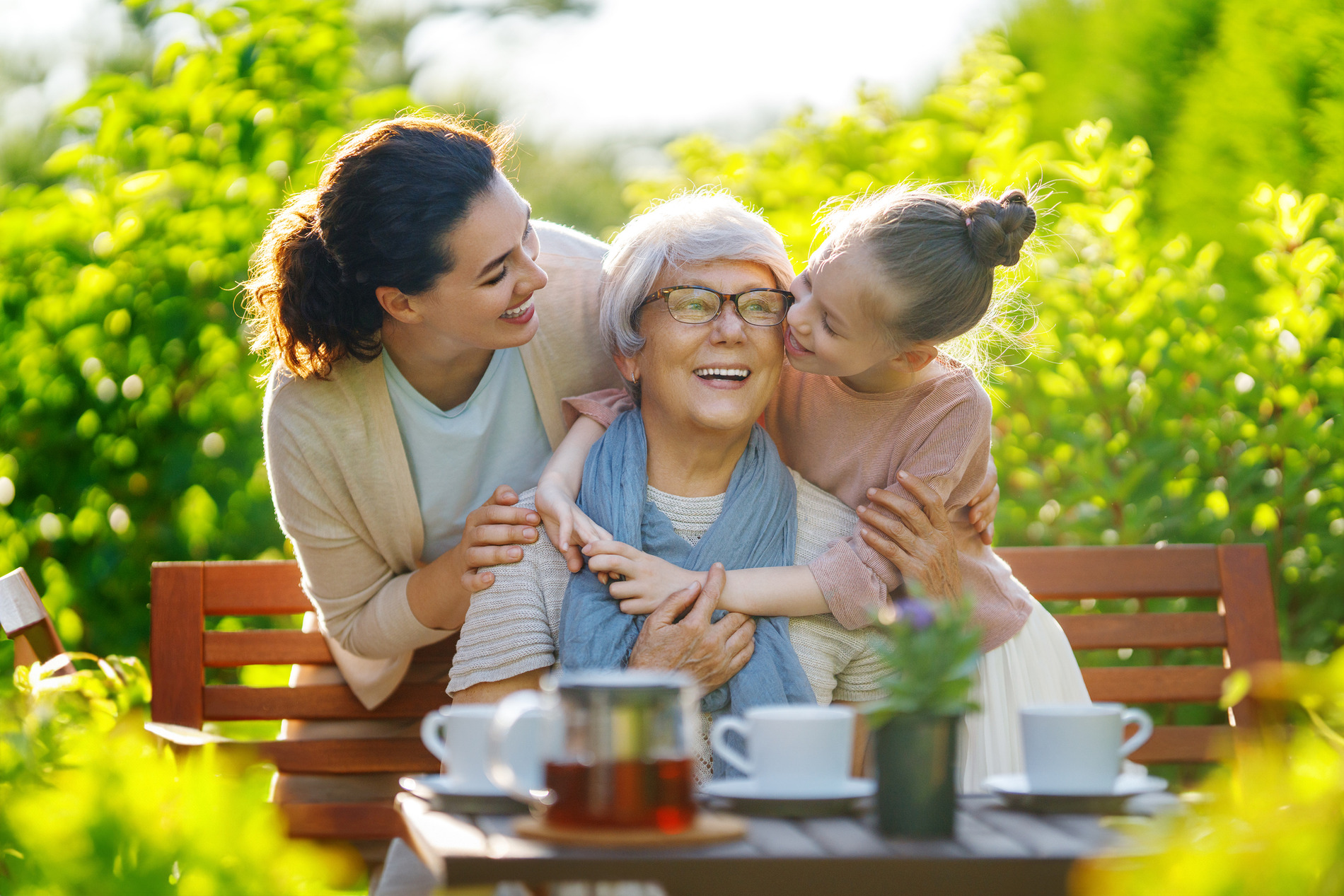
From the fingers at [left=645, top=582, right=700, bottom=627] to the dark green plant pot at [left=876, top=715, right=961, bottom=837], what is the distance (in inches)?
Result: 33.4

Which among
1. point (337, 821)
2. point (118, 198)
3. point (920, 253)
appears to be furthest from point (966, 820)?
point (118, 198)

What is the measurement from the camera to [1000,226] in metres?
2.45

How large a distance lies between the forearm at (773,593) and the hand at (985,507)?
1.58ft

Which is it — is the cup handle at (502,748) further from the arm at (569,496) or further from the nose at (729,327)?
the nose at (729,327)

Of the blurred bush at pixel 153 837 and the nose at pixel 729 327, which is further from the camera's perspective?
the nose at pixel 729 327

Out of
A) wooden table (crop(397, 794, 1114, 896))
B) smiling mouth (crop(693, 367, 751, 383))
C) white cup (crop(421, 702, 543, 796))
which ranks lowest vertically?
wooden table (crop(397, 794, 1114, 896))

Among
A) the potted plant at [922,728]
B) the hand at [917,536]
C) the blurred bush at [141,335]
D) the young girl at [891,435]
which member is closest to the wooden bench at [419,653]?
the young girl at [891,435]

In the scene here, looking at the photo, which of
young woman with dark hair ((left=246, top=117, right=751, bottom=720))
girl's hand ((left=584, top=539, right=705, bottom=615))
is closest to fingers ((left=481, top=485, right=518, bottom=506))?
young woman with dark hair ((left=246, top=117, right=751, bottom=720))

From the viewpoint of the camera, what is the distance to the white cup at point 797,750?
5.41ft

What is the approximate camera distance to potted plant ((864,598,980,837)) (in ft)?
4.89

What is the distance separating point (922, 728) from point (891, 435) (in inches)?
47.1

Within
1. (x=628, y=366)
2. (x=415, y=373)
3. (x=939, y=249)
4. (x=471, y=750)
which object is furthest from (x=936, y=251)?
(x=471, y=750)

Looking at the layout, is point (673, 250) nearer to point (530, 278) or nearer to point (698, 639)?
point (530, 278)

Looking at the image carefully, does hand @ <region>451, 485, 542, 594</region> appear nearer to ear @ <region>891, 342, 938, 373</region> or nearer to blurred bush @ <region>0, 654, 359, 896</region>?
ear @ <region>891, 342, 938, 373</region>
